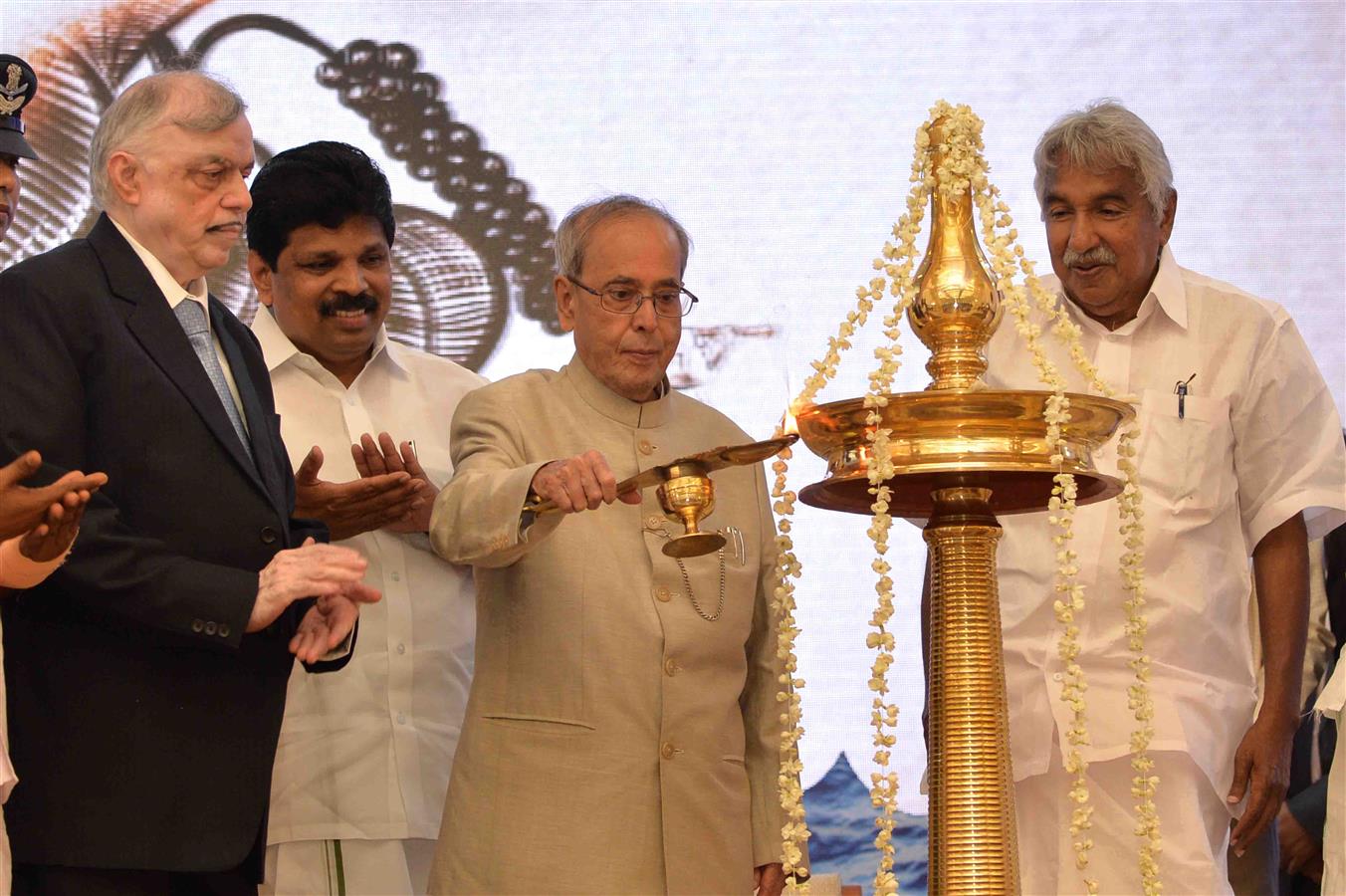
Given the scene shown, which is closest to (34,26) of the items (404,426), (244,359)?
(404,426)

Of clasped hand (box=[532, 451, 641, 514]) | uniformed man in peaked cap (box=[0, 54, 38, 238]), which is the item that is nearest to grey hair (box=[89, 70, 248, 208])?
uniformed man in peaked cap (box=[0, 54, 38, 238])

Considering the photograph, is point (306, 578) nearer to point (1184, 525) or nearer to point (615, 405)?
point (615, 405)

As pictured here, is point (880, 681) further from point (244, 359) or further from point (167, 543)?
point (244, 359)

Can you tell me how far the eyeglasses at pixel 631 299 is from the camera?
10.2 ft

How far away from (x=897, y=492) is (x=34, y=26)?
310cm

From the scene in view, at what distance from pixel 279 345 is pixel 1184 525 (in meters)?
1.82

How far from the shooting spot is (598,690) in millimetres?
2922

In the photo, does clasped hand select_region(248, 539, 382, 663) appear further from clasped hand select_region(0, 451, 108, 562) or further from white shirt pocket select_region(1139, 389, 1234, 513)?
white shirt pocket select_region(1139, 389, 1234, 513)

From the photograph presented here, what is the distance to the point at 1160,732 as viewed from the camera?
3.14 meters

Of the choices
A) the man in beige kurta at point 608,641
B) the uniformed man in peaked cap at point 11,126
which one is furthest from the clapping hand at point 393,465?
the uniformed man in peaked cap at point 11,126

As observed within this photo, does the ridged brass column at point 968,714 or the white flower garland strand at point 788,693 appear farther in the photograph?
the white flower garland strand at point 788,693

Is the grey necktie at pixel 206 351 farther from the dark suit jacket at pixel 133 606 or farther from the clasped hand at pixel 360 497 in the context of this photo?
the clasped hand at pixel 360 497

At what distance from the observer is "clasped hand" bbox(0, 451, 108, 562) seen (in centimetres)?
230

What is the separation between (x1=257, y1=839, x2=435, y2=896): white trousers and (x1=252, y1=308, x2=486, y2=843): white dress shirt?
3 centimetres
